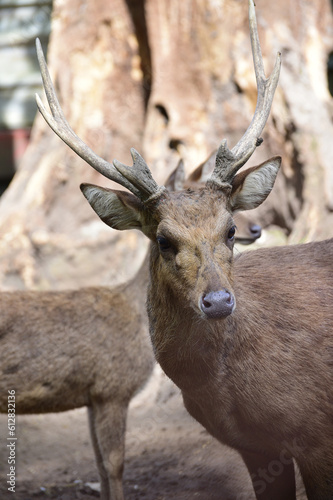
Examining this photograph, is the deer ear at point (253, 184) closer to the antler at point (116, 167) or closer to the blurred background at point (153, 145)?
the antler at point (116, 167)

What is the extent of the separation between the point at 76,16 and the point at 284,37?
10.5 ft

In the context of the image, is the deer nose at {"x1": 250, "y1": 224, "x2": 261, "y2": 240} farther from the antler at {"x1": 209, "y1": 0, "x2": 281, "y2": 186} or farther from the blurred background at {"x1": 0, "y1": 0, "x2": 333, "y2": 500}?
the antler at {"x1": 209, "y1": 0, "x2": 281, "y2": 186}

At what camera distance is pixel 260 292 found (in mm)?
3783

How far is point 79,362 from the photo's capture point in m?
5.21

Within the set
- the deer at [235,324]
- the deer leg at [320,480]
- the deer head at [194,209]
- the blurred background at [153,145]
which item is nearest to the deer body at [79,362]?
the blurred background at [153,145]

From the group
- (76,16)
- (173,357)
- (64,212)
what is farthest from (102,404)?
(76,16)

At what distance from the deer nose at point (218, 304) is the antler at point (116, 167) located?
0.78m

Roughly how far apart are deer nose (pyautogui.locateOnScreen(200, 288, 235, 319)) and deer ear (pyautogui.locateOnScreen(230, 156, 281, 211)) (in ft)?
2.77

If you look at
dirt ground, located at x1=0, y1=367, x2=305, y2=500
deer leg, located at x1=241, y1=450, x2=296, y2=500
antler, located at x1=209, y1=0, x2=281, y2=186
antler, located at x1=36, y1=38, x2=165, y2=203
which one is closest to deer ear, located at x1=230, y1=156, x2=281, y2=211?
antler, located at x1=209, y1=0, x2=281, y2=186

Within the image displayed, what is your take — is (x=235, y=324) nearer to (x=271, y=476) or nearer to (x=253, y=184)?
(x=253, y=184)

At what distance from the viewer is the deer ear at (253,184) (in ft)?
12.3

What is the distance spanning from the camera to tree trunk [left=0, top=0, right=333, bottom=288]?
725cm

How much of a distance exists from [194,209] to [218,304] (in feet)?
2.17

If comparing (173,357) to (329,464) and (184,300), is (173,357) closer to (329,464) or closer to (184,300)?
(184,300)
